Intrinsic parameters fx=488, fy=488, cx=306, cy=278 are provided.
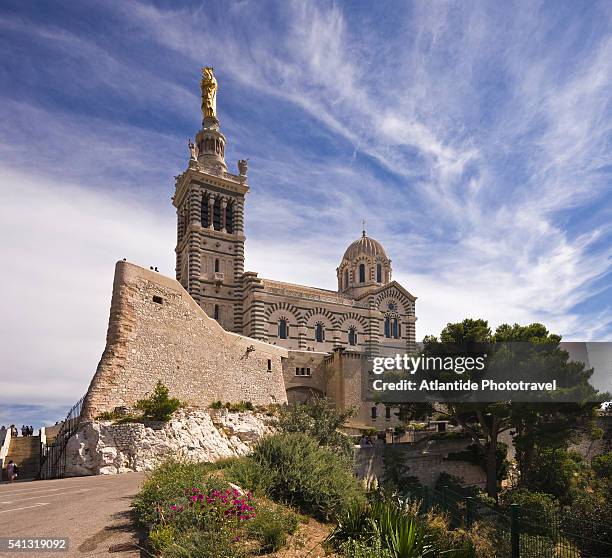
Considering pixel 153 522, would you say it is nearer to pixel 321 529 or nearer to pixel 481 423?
pixel 321 529

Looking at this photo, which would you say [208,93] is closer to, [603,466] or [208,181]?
[208,181]

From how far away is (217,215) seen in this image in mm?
43094

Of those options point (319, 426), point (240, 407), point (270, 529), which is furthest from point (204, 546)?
point (240, 407)

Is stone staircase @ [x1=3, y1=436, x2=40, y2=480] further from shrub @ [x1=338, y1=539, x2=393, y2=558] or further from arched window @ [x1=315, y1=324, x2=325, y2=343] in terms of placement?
arched window @ [x1=315, y1=324, x2=325, y2=343]

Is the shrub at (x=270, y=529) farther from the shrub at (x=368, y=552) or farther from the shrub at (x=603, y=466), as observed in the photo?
the shrub at (x=603, y=466)

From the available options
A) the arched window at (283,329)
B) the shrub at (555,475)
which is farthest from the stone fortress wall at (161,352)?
the shrub at (555,475)

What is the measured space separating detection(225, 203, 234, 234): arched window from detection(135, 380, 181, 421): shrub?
2359 centimetres

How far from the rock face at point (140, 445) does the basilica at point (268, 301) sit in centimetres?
1388

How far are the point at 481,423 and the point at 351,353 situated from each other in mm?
12423

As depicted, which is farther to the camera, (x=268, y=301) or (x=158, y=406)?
(x=268, y=301)

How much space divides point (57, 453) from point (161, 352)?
237 inches

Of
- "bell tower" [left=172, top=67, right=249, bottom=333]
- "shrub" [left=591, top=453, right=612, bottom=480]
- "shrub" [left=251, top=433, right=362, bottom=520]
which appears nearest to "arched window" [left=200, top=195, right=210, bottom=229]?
"bell tower" [left=172, top=67, right=249, bottom=333]

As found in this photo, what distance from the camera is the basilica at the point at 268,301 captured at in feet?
123

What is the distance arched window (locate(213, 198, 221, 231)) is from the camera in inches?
1679
